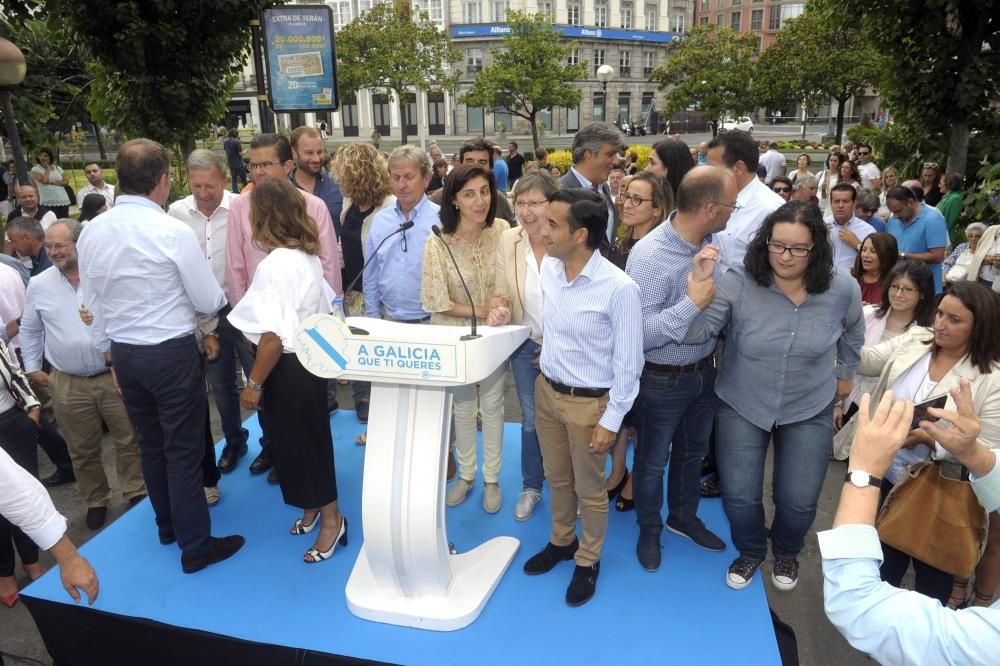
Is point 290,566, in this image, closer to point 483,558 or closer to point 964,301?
point 483,558

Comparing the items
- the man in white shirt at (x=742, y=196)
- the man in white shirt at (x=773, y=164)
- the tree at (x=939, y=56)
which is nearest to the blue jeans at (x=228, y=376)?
the man in white shirt at (x=742, y=196)

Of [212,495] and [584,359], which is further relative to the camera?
[212,495]

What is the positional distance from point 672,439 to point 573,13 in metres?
46.1

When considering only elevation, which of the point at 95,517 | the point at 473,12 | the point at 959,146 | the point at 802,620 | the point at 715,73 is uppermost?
the point at 473,12

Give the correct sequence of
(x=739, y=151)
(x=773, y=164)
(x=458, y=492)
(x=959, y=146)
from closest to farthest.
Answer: (x=458, y=492) → (x=739, y=151) → (x=959, y=146) → (x=773, y=164)

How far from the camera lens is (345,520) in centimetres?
323

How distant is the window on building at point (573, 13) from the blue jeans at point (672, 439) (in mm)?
45409

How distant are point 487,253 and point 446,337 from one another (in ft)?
3.83

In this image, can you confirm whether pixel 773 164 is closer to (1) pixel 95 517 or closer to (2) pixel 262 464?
(2) pixel 262 464

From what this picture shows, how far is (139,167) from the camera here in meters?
2.68

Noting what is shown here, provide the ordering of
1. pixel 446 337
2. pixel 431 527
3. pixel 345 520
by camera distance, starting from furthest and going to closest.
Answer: pixel 345 520 → pixel 431 527 → pixel 446 337

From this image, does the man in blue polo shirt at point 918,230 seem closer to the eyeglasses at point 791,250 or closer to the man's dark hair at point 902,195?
the man's dark hair at point 902,195

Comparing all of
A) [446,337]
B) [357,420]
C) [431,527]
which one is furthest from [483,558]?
[357,420]

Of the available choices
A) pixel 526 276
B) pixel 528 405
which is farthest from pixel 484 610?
pixel 526 276
